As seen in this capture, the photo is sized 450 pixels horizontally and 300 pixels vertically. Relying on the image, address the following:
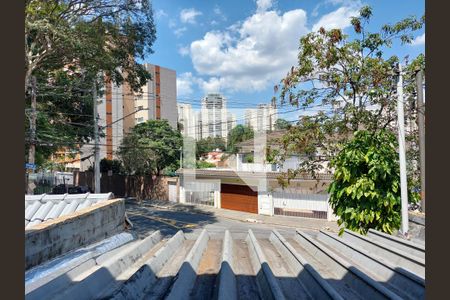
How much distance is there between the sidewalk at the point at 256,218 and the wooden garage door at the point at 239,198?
1.83ft

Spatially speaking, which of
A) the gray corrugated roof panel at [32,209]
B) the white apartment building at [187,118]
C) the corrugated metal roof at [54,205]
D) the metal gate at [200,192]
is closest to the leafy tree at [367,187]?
the corrugated metal roof at [54,205]

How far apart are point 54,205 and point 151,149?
1066 inches

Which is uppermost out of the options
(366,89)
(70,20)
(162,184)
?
(70,20)

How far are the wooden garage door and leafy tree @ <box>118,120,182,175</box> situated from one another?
10.7 meters

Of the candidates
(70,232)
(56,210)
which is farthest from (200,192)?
(70,232)

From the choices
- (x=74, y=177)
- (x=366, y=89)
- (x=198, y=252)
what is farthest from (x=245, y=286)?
(x=74, y=177)

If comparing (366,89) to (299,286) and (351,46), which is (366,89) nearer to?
(351,46)

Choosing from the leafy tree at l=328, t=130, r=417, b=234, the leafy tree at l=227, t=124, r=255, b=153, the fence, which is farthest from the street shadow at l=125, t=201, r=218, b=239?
the leafy tree at l=227, t=124, r=255, b=153

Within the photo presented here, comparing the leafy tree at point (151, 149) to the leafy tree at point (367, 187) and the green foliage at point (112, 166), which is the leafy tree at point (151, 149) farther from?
the leafy tree at point (367, 187)

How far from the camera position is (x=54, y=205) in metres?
6.98

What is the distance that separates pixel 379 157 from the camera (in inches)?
248

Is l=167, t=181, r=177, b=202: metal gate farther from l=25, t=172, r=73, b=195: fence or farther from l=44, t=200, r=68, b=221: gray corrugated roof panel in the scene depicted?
l=44, t=200, r=68, b=221: gray corrugated roof panel

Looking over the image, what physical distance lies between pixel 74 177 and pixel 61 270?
144 feet

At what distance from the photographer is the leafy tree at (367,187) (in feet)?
20.2
